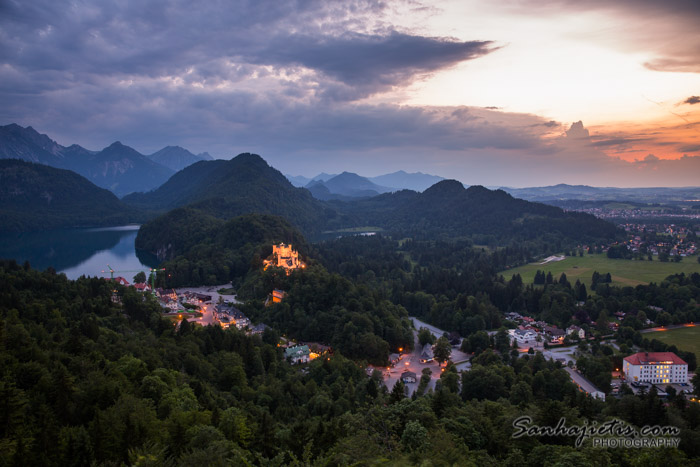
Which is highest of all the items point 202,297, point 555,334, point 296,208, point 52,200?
point 52,200

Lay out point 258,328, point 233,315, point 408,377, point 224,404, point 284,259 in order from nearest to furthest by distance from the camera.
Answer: point 224,404
point 408,377
point 258,328
point 233,315
point 284,259

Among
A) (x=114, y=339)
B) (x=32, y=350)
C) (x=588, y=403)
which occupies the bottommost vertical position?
(x=588, y=403)

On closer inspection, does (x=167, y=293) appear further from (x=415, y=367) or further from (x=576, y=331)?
(x=576, y=331)

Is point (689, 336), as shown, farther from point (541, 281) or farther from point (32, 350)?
point (32, 350)

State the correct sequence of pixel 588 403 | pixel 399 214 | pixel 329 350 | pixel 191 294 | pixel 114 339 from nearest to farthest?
pixel 588 403 → pixel 114 339 → pixel 329 350 → pixel 191 294 → pixel 399 214

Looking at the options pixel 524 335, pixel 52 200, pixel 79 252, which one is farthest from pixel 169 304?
pixel 52 200

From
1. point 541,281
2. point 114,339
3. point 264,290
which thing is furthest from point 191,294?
point 541,281

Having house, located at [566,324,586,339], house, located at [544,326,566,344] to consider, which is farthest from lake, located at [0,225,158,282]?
house, located at [566,324,586,339]

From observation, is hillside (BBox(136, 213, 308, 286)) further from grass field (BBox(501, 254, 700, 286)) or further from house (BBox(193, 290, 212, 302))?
grass field (BBox(501, 254, 700, 286))
